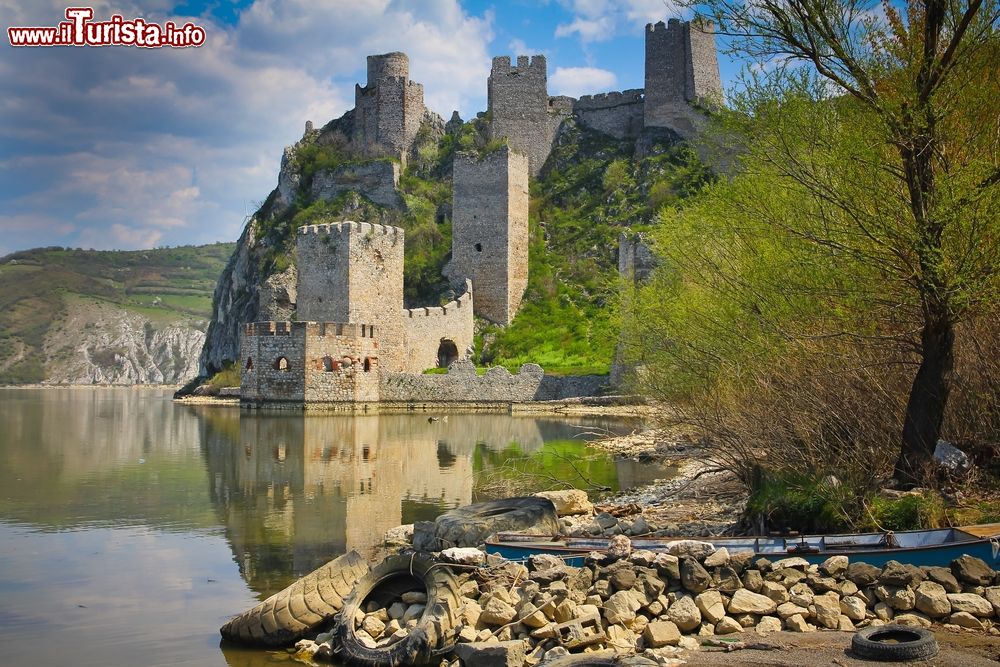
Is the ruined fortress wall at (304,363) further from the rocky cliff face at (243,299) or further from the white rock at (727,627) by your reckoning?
the white rock at (727,627)

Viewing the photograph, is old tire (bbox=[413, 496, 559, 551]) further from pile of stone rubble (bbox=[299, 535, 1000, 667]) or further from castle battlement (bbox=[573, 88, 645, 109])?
castle battlement (bbox=[573, 88, 645, 109])

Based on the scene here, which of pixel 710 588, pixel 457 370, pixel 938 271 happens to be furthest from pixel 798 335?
pixel 457 370

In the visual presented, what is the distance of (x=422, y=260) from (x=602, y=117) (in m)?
11.9

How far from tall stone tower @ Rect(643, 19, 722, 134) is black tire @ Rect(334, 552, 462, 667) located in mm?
36643

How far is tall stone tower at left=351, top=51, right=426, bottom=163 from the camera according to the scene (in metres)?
45.9

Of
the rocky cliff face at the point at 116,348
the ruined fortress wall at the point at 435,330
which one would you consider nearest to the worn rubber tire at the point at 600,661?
the ruined fortress wall at the point at 435,330

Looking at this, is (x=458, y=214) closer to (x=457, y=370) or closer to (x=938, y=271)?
(x=457, y=370)

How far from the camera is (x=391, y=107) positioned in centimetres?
4597

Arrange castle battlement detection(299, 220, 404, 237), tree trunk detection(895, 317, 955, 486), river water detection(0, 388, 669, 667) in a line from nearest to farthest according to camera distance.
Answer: river water detection(0, 388, 669, 667) → tree trunk detection(895, 317, 955, 486) → castle battlement detection(299, 220, 404, 237)

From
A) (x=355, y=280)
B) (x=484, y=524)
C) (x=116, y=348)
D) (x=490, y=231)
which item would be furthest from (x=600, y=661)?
(x=116, y=348)

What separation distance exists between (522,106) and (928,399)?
37533 millimetres

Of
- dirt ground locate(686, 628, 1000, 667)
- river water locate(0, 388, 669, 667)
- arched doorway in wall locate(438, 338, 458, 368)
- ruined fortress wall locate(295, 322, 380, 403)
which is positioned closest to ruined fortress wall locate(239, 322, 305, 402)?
ruined fortress wall locate(295, 322, 380, 403)

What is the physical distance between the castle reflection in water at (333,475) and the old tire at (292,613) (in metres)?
1.23

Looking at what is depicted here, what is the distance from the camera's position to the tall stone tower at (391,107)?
4591 centimetres
